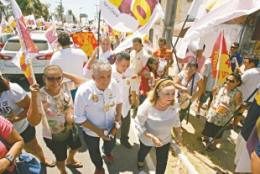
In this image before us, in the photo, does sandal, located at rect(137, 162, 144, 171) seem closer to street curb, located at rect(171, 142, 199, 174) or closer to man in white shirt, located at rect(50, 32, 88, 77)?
street curb, located at rect(171, 142, 199, 174)

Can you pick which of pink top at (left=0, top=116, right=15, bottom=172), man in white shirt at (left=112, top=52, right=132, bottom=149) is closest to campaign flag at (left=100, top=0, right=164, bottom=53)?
man in white shirt at (left=112, top=52, right=132, bottom=149)

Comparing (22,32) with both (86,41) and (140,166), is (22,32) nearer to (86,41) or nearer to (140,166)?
(140,166)

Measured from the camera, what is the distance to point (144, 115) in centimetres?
306

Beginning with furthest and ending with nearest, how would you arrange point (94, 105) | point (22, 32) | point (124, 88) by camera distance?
point (124, 88)
point (94, 105)
point (22, 32)

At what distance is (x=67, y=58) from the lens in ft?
14.1

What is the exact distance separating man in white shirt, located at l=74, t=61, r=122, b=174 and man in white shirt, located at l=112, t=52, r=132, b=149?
1.82 feet

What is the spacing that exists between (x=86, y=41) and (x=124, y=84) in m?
4.73

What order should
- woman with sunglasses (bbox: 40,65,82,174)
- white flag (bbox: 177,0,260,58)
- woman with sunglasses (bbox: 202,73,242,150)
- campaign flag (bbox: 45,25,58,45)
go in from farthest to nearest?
campaign flag (bbox: 45,25,58,45) < woman with sunglasses (bbox: 202,73,242,150) < white flag (bbox: 177,0,260,58) < woman with sunglasses (bbox: 40,65,82,174)

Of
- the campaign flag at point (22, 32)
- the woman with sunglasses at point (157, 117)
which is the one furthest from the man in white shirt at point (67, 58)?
the woman with sunglasses at point (157, 117)

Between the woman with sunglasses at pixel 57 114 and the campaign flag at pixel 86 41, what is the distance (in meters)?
5.22

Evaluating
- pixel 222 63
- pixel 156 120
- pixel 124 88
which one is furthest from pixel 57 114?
pixel 222 63

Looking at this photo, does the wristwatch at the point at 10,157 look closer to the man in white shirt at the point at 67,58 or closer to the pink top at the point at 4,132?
the pink top at the point at 4,132

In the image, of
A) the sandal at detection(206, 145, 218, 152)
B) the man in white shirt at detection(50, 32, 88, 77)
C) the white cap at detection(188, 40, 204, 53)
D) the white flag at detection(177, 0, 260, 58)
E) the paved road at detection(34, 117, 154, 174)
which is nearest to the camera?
the white flag at detection(177, 0, 260, 58)

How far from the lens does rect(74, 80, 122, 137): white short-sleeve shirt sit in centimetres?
293
